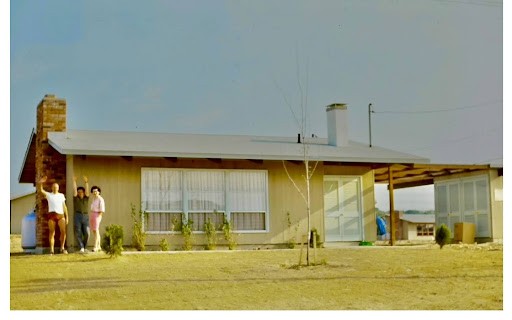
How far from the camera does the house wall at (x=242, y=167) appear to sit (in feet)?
55.6

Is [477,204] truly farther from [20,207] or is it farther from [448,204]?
[20,207]

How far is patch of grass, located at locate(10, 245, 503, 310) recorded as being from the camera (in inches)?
420

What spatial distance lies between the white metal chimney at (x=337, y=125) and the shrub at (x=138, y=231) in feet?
17.9

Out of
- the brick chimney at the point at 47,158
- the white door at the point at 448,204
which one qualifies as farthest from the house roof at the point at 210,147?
the white door at the point at 448,204

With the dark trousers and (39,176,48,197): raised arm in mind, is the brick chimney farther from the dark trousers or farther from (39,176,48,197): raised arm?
the dark trousers

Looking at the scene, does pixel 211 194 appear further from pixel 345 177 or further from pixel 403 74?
pixel 403 74

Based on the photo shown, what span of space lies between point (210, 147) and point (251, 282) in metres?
6.33

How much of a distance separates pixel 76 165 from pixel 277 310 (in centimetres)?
757

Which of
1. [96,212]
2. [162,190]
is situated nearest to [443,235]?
[162,190]

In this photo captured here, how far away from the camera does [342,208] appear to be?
64.8 ft

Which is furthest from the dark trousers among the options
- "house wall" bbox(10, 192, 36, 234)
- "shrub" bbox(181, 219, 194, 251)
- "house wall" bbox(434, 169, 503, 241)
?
"house wall" bbox(10, 192, 36, 234)

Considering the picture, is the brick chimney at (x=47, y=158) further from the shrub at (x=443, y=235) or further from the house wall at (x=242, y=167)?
the shrub at (x=443, y=235)

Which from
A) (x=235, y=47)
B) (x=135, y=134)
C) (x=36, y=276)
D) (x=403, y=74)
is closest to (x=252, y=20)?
(x=235, y=47)

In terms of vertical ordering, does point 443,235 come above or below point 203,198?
below
